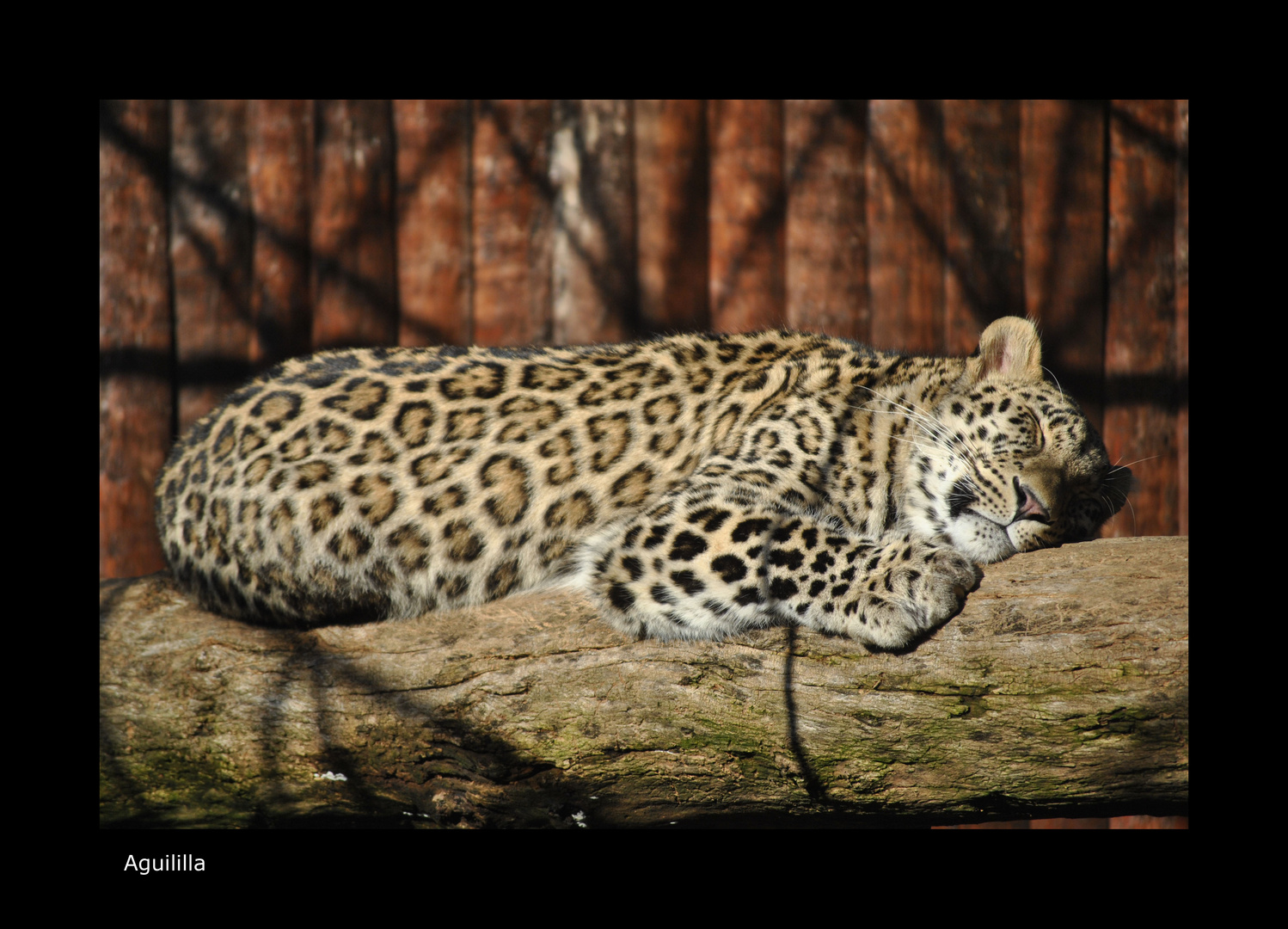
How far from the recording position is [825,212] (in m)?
5.78

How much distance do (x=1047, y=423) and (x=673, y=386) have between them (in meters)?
1.74

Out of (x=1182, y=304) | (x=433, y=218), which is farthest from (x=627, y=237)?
(x=1182, y=304)

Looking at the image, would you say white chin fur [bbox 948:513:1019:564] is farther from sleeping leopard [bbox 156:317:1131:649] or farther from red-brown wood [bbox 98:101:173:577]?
red-brown wood [bbox 98:101:173:577]

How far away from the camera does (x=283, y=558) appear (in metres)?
4.41

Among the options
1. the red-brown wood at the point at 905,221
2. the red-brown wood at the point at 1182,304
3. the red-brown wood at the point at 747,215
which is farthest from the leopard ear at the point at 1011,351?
the red-brown wood at the point at 1182,304

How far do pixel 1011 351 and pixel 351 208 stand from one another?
12.7 feet

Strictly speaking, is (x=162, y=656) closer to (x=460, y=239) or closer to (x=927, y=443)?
(x=460, y=239)

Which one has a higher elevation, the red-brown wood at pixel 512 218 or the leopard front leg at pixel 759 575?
the red-brown wood at pixel 512 218

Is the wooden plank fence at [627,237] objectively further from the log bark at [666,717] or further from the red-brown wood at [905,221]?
the log bark at [666,717]

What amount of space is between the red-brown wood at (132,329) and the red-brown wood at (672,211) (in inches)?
113

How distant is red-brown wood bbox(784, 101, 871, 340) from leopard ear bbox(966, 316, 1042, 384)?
60.9 inches

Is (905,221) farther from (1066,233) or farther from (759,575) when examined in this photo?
(759,575)

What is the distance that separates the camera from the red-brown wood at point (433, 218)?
566cm
